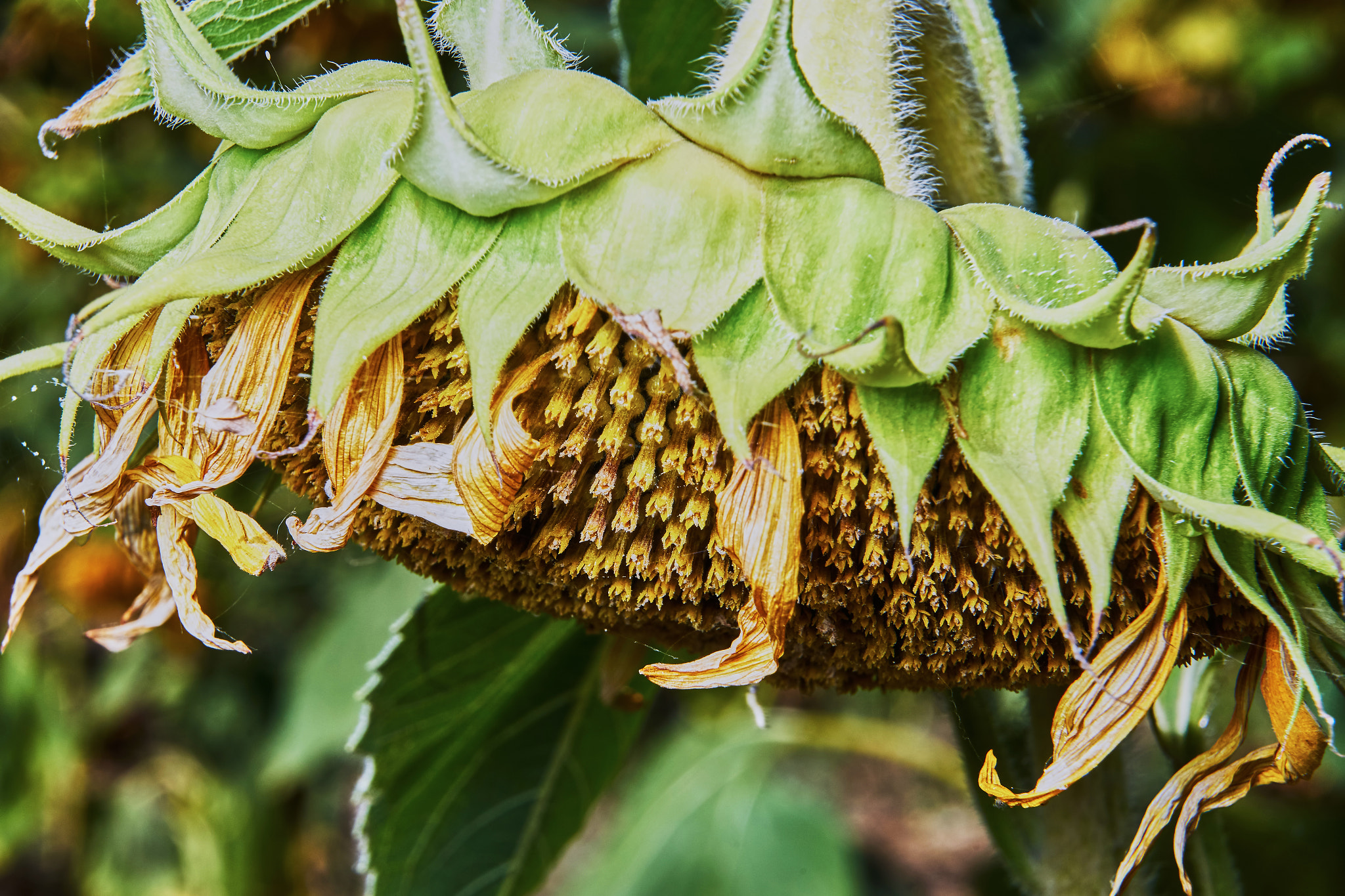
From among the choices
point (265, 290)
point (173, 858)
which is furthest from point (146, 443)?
point (173, 858)

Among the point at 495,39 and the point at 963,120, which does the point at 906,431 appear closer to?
the point at 495,39

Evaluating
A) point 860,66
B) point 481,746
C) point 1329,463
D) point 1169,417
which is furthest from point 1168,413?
point 481,746

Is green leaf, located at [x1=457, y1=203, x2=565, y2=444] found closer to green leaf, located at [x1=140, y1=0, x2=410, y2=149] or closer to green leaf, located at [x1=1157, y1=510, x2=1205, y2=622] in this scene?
green leaf, located at [x1=140, y1=0, x2=410, y2=149]

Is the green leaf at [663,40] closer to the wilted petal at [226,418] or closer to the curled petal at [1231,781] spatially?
the wilted petal at [226,418]

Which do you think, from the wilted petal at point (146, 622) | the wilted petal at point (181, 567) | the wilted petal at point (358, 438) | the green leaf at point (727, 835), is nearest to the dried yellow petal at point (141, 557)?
the wilted petal at point (146, 622)

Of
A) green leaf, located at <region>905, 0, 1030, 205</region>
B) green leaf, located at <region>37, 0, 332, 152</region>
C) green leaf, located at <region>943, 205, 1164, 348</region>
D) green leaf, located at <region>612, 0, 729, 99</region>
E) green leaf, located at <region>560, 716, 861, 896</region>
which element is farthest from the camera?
green leaf, located at <region>560, 716, 861, 896</region>

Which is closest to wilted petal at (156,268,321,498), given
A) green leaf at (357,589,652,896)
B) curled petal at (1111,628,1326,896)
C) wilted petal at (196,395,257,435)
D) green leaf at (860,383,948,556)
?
wilted petal at (196,395,257,435)
